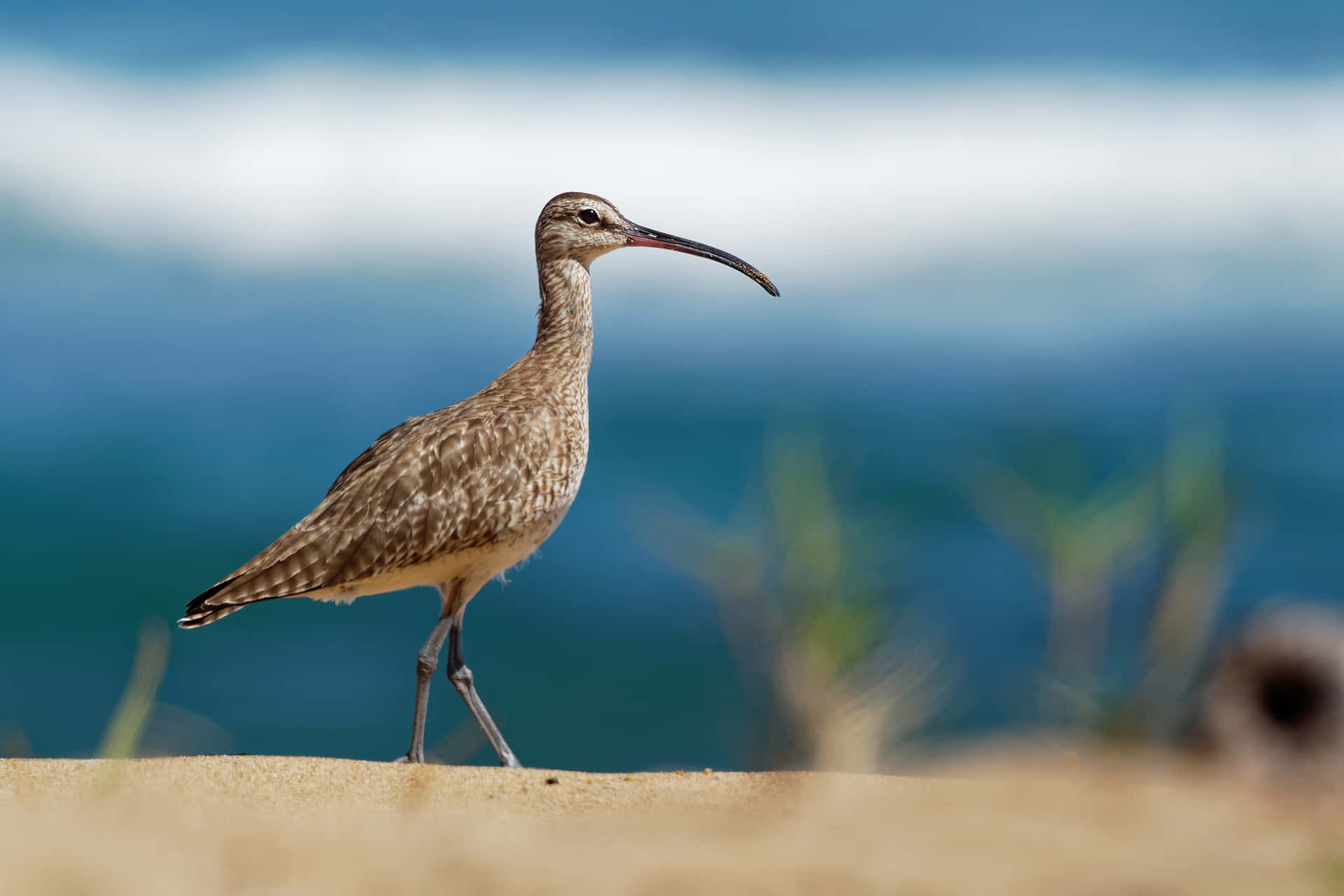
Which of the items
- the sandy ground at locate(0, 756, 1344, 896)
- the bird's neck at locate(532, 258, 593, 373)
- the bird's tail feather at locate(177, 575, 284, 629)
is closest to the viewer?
the sandy ground at locate(0, 756, 1344, 896)

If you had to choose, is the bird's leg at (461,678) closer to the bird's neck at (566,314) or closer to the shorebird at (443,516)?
the shorebird at (443,516)

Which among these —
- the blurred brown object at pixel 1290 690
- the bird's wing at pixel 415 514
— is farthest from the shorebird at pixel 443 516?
the blurred brown object at pixel 1290 690

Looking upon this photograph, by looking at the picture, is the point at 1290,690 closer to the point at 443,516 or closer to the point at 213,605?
the point at 443,516

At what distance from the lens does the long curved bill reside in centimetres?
945

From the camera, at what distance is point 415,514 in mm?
7922

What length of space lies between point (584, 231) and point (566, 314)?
62 centimetres

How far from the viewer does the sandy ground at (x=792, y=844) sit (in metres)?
3.78

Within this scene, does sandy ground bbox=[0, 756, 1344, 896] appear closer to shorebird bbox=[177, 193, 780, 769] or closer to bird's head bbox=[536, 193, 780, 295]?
shorebird bbox=[177, 193, 780, 769]

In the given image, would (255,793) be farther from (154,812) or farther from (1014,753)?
(1014,753)

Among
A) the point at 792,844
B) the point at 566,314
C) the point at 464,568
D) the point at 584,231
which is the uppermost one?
the point at 584,231

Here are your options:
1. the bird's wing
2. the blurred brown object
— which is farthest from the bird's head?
the blurred brown object

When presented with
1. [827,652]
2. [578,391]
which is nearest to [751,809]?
[827,652]

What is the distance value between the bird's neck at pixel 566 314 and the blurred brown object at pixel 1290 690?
4729 mm

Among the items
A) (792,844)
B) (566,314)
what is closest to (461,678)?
(566,314)
